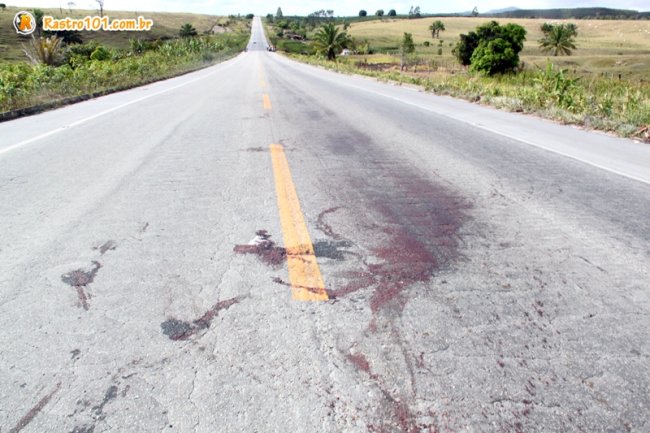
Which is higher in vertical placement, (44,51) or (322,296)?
(44,51)

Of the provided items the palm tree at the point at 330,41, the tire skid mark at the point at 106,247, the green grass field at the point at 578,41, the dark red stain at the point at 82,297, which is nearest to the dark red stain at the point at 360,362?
the dark red stain at the point at 82,297

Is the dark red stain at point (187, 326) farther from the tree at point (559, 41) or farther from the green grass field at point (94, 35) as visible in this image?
the tree at point (559, 41)

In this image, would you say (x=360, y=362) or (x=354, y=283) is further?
(x=354, y=283)

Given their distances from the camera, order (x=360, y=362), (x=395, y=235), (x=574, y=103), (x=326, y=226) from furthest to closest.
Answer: (x=574, y=103) < (x=326, y=226) < (x=395, y=235) < (x=360, y=362)

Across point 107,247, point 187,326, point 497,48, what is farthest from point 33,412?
point 497,48

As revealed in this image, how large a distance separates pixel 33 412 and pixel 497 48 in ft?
168

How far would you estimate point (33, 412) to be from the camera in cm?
186

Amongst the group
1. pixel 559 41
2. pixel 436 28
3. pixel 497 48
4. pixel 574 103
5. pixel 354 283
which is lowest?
pixel 354 283

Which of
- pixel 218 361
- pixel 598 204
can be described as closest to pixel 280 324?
pixel 218 361

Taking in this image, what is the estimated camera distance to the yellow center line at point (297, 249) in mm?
2742

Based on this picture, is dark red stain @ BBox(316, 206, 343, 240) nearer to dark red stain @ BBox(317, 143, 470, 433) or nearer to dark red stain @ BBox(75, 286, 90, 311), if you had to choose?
dark red stain @ BBox(317, 143, 470, 433)

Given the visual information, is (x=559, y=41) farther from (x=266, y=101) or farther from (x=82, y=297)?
(x=82, y=297)

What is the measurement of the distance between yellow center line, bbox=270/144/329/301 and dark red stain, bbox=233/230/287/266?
0.20 ft

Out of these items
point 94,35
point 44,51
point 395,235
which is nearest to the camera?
point 395,235
